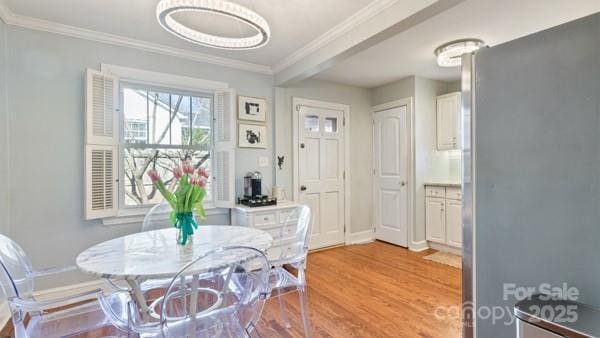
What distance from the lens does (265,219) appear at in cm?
313

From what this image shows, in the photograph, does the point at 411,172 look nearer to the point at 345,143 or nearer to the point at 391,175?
the point at 391,175

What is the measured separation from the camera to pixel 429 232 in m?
4.00

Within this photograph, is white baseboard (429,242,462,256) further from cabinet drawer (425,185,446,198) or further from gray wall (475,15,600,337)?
gray wall (475,15,600,337)

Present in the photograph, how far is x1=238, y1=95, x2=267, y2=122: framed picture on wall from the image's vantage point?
11.1 ft

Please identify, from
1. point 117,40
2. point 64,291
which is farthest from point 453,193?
point 64,291

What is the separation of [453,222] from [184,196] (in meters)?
3.40

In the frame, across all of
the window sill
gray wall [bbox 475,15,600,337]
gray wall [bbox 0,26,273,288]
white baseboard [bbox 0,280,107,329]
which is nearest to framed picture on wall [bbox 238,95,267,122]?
gray wall [bbox 0,26,273,288]

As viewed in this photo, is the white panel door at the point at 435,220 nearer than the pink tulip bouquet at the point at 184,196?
No

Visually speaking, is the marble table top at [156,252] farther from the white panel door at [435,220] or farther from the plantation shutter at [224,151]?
the white panel door at [435,220]

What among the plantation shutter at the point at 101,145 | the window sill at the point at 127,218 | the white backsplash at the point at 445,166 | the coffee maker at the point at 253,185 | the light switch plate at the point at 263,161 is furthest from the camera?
the white backsplash at the point at 445,166

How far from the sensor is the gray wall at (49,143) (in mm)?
2352

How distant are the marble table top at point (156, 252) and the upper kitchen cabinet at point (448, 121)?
3.22m

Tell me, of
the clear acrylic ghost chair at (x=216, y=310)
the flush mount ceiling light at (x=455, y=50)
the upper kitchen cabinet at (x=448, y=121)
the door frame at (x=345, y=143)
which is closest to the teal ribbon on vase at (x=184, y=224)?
the clear acrylic ghost chair at (x=216, y=310)

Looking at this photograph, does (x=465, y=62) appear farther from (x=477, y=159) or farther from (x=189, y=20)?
(x=189, y=20)
